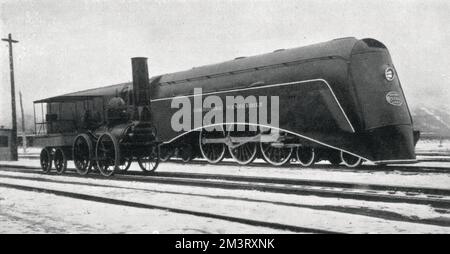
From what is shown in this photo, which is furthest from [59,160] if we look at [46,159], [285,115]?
[285,115]

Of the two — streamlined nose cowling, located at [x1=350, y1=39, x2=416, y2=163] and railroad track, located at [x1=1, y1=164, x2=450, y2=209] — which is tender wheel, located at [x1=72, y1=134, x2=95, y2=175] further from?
streamlined nose cowling, located at [x1=350, y1=39, x2=416, y2=163]

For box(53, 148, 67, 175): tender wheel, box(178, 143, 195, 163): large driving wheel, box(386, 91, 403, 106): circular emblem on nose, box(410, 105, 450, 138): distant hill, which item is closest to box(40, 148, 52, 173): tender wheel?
box(53, 148, 67, 175): tender wheel

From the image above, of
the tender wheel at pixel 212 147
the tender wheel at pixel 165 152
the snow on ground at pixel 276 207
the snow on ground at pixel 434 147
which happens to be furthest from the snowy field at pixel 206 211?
the snow on ground at pixel 434 147

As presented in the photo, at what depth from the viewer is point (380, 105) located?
13.0 metres

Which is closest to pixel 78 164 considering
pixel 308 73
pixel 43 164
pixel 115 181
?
pixel 43 164

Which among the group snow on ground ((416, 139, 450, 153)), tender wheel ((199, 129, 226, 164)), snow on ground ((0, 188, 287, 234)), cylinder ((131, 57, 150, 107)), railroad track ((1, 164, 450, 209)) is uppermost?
cylinder ((131, 57, 150, 107))

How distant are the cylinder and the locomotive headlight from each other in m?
6.07

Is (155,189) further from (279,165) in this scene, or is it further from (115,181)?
(279,165)

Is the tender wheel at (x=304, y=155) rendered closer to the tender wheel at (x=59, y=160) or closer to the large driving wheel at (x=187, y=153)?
the large driving wheel at (x=187, y=153)

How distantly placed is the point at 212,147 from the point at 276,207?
1114cm

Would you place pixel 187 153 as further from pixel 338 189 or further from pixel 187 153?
pixel 338 189

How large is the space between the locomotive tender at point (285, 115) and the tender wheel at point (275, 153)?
0.10 ft

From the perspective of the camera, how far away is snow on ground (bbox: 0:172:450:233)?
5562 mm
